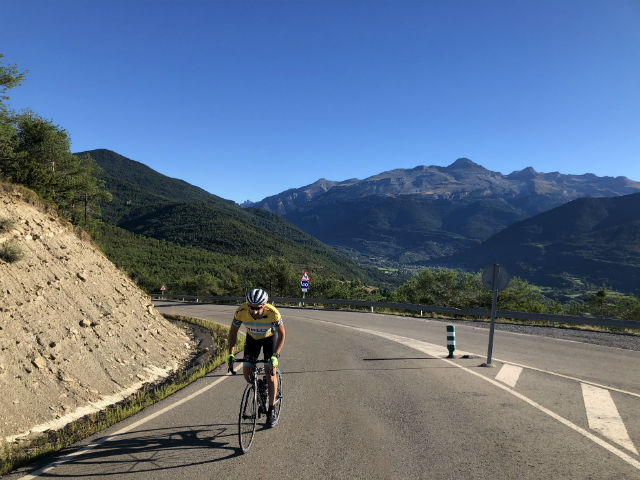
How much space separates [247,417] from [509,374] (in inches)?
252

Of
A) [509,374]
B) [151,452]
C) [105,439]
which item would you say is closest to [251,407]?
[151,452]

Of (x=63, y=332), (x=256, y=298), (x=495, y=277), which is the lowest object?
(x=63, y=332)

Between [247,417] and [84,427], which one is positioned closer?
[247,417]

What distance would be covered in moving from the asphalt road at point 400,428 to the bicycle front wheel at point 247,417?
143mm

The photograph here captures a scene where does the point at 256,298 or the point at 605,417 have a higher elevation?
the point at 256,298

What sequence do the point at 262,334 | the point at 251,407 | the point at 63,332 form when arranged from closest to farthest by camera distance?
1. the point at 251,407
2. the point at 262,334
3. the point at 63,332

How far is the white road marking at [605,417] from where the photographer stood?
15.9 feet

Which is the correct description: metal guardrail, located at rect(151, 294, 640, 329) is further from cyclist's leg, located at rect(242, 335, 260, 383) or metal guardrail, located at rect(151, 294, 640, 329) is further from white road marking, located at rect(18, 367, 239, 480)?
cyclist's leg, located at rect(242, 335, 260, 383)

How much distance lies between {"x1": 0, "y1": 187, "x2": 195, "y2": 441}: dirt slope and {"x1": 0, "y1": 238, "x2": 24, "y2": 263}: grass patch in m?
0.14

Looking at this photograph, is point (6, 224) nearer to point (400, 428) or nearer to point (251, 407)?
point (251, 407)

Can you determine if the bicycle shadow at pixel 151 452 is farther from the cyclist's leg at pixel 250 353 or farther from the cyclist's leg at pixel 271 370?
the cyclist's leg at pixel 250 353

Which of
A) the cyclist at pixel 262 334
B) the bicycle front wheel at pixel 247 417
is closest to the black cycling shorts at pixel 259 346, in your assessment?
the cyclist at pixel 262 334

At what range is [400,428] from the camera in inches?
204

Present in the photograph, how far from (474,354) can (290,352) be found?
5440mm
